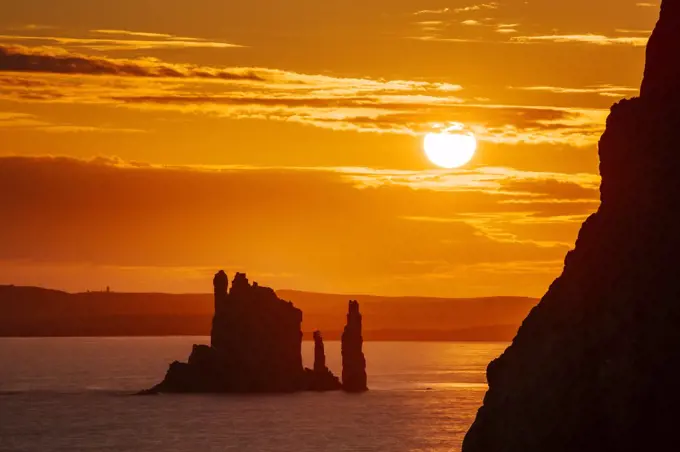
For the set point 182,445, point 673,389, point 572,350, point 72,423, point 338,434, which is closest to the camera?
point 673,389

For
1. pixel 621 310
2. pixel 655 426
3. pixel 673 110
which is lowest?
pixel 655 426

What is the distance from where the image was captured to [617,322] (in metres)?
48.3

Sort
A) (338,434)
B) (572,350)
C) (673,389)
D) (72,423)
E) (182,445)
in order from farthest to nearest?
(72,423)
(338,434)
(182,445)
(572,350)
(673,389)

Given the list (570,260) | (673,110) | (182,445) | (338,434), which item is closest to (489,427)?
(570,260)

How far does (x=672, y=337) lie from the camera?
46.6 m

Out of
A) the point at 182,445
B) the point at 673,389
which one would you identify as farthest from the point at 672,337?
the point at 182,445

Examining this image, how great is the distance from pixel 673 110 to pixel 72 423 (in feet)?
454

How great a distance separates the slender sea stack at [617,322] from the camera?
46906 millimetres

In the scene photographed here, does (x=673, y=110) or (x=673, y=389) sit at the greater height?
(x=673, y=110)

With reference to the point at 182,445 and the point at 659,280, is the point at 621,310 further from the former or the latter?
the point at 182,445

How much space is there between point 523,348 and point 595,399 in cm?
465

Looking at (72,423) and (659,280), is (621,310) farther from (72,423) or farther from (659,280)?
(72,423)

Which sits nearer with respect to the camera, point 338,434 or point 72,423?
point 338,434

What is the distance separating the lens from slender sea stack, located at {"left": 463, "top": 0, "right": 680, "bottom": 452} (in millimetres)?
46906
